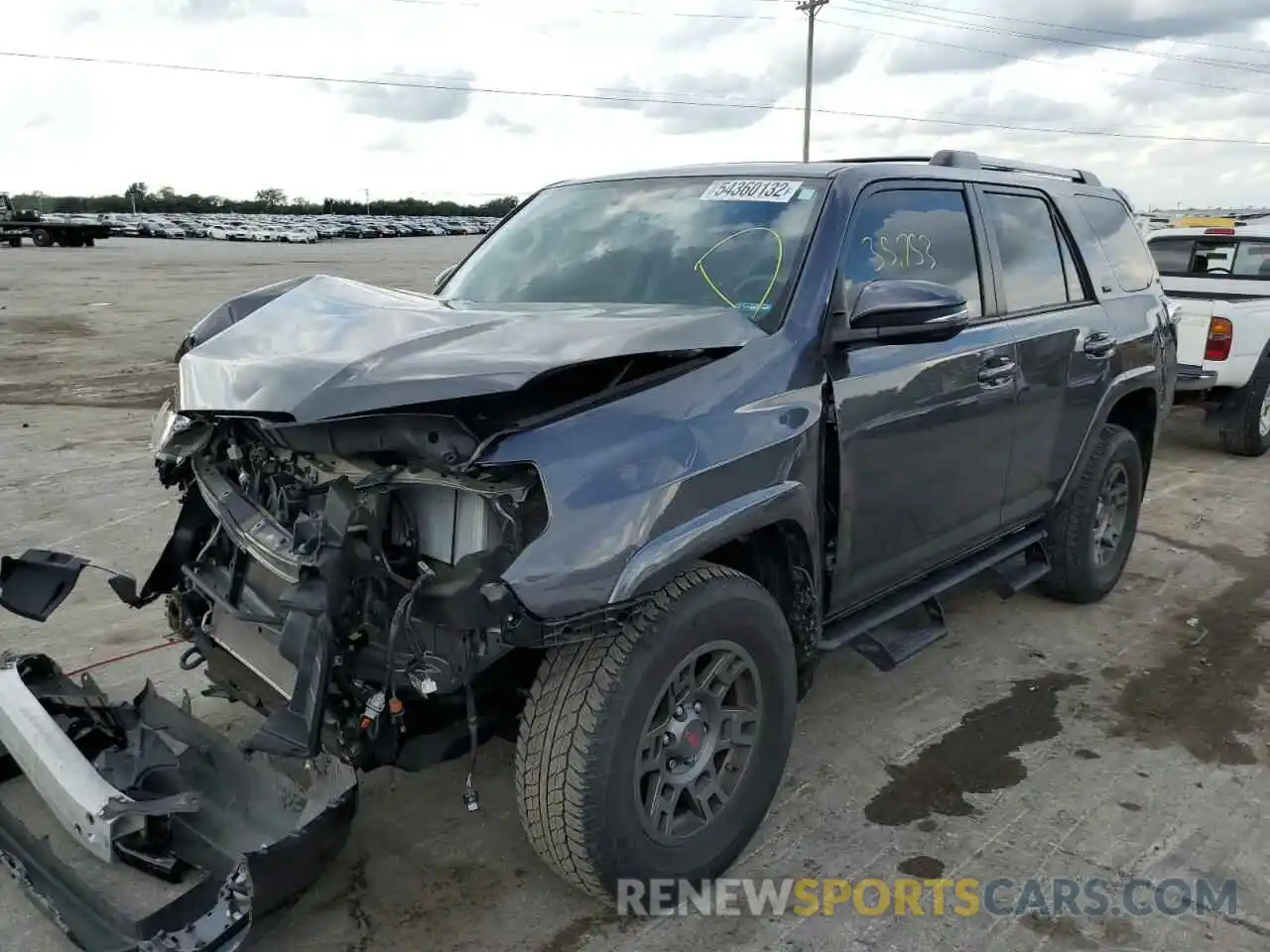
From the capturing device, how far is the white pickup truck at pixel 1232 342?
8359 millimetres

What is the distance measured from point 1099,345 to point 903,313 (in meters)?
2.07

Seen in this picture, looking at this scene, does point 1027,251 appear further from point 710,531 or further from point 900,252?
point 710,531

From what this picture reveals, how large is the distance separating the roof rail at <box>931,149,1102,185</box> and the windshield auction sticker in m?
0.88

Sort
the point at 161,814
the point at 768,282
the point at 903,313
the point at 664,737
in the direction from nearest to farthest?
the point at 161,814, the point at 664,737, the point at 903,313, the point at 768,282

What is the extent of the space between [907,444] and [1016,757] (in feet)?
4.05

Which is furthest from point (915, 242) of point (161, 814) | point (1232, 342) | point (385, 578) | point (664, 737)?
point (1232, 342)

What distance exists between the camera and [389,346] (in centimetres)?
269

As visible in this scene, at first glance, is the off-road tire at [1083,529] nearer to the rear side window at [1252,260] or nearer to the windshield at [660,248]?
the windshield at [660,248]

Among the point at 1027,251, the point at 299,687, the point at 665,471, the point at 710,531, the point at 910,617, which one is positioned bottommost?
the point at 910,617

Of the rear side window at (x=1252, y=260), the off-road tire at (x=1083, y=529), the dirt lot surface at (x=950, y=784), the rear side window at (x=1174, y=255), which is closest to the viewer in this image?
the dirt lot surface at (x=950, y=784)

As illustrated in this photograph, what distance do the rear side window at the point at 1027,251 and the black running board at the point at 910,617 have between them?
1.05 m

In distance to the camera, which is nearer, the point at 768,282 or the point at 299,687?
the point at 299,687

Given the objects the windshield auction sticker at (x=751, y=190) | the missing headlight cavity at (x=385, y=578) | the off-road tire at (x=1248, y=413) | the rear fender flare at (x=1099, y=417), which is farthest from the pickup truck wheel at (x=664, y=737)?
the off-road tire at (x=1248, y=413)

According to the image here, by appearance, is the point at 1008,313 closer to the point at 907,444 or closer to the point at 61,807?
the point at 907,444
